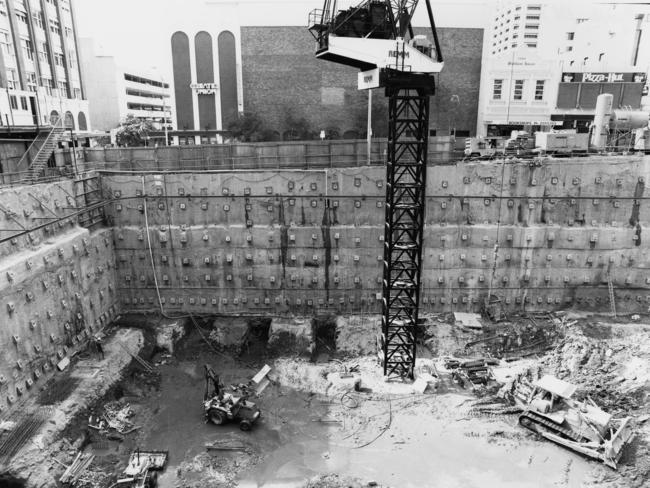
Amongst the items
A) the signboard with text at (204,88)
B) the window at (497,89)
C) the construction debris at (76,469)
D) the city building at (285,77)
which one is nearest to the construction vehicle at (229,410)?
the construction debris at (76,469)

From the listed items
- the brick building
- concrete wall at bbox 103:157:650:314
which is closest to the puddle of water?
concrete wall at bbox 103:157:650:314

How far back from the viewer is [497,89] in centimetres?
4403

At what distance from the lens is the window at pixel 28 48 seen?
139 ft

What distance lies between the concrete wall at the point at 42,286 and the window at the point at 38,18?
3257 cm

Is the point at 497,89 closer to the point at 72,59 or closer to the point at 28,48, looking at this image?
the point at 28,48

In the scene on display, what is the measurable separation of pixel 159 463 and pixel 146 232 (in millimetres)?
12916

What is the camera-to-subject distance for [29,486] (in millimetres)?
14219

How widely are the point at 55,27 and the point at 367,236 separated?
4408 centimetres

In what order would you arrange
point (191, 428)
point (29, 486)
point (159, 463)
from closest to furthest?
point (29, 486), point (159, 463), point (191, 428)

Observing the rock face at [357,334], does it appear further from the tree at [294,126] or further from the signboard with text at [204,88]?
the signboard with text at [204,88]

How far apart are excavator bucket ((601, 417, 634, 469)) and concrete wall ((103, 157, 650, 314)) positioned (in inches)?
408

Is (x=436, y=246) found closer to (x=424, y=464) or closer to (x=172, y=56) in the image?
(x=424, y=464)

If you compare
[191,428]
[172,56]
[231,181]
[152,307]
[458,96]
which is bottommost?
[191,428]

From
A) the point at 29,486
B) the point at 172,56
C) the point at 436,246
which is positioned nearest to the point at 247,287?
the point at 436,246
